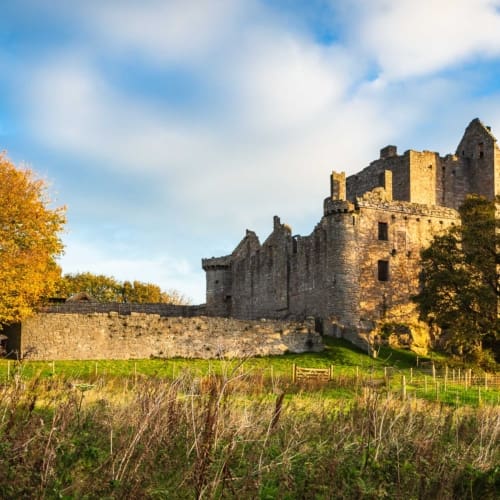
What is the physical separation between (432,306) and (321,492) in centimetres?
2814

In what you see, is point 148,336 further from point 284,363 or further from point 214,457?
point 214,457

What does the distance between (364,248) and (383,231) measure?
1.85 m

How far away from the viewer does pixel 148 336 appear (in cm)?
3544

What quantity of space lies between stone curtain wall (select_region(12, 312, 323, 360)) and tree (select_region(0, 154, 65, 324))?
1.42 metres

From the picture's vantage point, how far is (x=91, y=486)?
841 centimetres

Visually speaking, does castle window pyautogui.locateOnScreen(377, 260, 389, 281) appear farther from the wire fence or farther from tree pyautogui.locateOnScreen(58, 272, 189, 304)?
tree pyautogui.locateOnScreen(58, 272, 189, 304)

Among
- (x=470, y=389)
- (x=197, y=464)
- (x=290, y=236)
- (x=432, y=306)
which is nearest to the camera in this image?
(x=197, y=464)

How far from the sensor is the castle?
135 ft

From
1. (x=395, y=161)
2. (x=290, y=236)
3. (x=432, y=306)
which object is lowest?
(x=432, y=306)

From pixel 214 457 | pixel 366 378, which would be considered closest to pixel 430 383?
pixel 366 378

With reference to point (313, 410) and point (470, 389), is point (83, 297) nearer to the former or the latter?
point (470, 389)

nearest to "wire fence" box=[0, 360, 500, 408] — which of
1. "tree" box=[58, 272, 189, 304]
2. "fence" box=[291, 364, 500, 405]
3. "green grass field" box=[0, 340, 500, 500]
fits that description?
"fence" box=[291, 364, 500, 405]

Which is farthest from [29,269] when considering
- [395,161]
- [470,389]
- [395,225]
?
[395,161]

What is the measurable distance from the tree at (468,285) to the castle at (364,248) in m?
4.64
